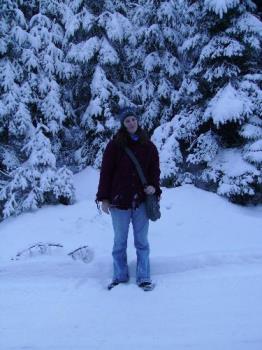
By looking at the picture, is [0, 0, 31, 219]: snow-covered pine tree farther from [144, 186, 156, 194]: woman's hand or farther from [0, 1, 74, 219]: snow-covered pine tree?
[144, 186, 156, 194]: woman's hand

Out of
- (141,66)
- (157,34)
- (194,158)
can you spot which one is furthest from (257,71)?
(141,66)

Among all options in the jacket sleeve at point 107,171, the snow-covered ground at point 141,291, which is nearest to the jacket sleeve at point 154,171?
the jacket sleeve at point 107,171

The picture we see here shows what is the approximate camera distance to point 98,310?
4.79 metres

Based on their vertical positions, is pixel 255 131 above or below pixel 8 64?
below

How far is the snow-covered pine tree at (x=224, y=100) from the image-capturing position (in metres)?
7.58

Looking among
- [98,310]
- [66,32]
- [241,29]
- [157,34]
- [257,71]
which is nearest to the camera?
[98,310]

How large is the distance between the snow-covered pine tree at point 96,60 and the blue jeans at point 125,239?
612 cm

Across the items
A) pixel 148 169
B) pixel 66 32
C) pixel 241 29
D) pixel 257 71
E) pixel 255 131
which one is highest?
pixel 66 32

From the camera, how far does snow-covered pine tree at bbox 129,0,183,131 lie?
1130 cm

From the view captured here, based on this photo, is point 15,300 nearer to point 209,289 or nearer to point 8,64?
point 209,289

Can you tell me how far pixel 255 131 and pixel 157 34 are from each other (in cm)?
513

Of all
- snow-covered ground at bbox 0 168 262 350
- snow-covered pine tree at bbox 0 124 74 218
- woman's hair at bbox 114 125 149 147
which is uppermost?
woman's hair at bbox 114 125 149 147

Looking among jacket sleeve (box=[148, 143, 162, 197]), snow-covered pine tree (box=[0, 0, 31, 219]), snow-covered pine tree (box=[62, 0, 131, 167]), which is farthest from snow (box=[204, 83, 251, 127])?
snow-covered pine tree (box=[0, 0, 31, 219])

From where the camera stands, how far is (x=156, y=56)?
37.9ft
